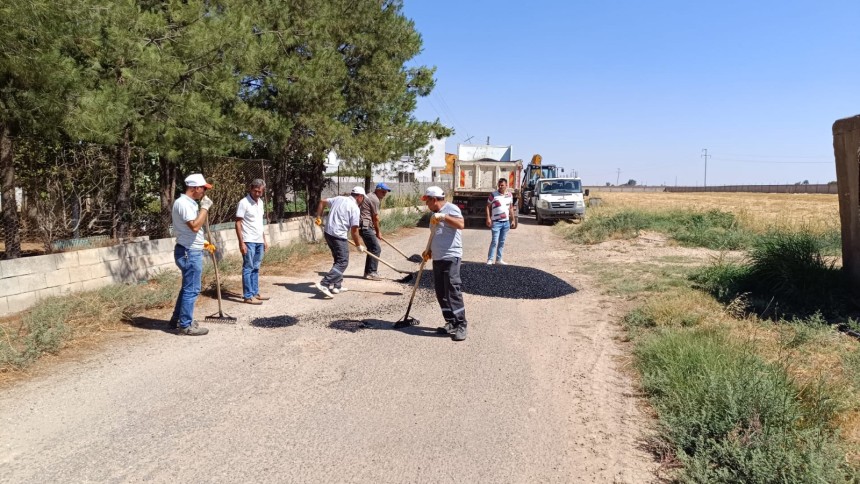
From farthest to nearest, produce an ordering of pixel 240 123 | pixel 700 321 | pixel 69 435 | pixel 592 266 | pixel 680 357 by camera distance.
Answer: pixel 592 266, pixel 240 123, pixel 700 321, pixel 680 357, pixel 69 435

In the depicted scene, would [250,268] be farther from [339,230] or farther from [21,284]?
[21,284]

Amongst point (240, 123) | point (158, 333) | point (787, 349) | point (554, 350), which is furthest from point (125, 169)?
point (787, 349)

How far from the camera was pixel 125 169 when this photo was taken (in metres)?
8.94

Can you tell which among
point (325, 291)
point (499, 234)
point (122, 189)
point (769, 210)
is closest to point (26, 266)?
point (122, 189)

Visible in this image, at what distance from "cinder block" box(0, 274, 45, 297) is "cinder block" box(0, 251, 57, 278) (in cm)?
5

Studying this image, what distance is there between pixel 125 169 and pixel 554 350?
281 inches

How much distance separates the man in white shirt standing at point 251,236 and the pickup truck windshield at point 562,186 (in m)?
17.5

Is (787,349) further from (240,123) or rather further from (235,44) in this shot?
(240,123)

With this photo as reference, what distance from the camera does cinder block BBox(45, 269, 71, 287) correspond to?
6.80 metres

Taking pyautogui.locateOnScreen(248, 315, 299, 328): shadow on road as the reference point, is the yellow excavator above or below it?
above

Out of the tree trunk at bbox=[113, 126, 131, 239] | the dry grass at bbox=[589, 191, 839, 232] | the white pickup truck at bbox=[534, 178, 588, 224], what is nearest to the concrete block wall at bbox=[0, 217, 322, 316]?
the tree trunk at bbox=[113, 126, 131, 239]

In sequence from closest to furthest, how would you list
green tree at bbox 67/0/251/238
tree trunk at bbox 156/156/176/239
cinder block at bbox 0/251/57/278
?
cinder block at bbox 0/251/57/278 < green tree at bbox 67/0/251/238 < tree trunk at bbox 156/156/176/239

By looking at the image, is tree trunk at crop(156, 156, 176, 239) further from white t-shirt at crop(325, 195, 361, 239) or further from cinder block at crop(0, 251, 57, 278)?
white t-shirt at crop(325, 195, 361, 239)

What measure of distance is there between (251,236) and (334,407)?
13.3ft
